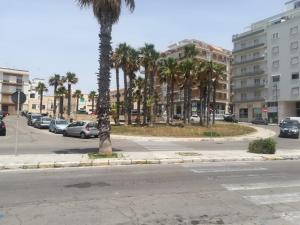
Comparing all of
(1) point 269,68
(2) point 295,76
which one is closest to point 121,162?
(2) point 295,76

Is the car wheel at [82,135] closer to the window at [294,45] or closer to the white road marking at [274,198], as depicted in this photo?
the white road marking at [274,198]

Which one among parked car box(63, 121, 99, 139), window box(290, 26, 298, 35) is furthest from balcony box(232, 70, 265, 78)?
parked car box(63, 121, 99, 139)

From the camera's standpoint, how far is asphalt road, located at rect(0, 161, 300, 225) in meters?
7.50

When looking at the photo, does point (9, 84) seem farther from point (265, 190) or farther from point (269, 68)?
point (265, 190)

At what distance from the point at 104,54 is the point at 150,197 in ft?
33.6

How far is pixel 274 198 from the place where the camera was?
9.32 meters

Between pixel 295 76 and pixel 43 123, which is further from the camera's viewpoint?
pixel 295 76

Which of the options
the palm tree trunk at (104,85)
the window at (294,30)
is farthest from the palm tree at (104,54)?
the window at (294,30)

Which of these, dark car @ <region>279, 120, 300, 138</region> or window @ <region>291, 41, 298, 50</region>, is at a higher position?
window @ <region>291, 41, 298, 50</region>

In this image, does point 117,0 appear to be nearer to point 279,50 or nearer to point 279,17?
point 279,50

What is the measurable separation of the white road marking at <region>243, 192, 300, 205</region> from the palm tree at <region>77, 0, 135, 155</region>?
31.1 ft

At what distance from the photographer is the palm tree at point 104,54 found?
18016 mm

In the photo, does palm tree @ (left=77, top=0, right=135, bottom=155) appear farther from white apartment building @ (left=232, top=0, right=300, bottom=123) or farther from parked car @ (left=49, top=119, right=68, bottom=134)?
white apartment building @ (left=232, top=0, right=300, bottom=123)

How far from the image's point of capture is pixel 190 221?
7383mm
